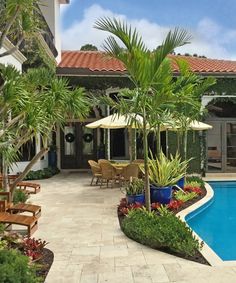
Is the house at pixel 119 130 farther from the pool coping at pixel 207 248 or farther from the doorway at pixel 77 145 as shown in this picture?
the pool coping at pixel 207 248

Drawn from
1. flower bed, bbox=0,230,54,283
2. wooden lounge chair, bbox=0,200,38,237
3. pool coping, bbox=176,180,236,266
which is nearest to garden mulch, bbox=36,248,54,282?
flower bed, bbox=0,230,54,283

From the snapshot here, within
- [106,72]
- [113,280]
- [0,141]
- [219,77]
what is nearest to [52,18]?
[106,72]

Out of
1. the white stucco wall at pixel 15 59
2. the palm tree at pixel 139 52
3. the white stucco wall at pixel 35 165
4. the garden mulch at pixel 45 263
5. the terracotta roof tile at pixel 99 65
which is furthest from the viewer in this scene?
the terracotta roof tile at pixel 99 65

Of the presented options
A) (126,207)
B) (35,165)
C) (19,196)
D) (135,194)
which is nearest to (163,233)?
(126,207)

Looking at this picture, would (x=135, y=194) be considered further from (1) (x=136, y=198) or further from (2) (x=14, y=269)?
(2) (x=14, y=269)

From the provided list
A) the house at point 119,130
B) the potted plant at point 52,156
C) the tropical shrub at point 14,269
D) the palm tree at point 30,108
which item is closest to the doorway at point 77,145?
the house at point 119,130

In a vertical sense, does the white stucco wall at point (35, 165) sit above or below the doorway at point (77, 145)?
below

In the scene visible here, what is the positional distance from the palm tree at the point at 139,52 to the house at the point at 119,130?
9086mm

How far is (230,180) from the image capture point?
16234 millimetres

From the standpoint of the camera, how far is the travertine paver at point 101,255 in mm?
5371

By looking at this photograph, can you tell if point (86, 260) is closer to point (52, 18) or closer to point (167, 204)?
point (167, 204)

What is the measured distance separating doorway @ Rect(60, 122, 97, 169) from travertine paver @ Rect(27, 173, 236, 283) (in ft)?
29.4

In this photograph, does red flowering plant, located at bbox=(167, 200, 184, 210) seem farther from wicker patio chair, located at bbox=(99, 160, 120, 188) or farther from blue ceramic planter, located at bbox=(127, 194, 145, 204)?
wicker patio chair, located at bbox=(99, 160, 120, 188)

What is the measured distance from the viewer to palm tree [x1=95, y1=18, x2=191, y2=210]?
7.30m
